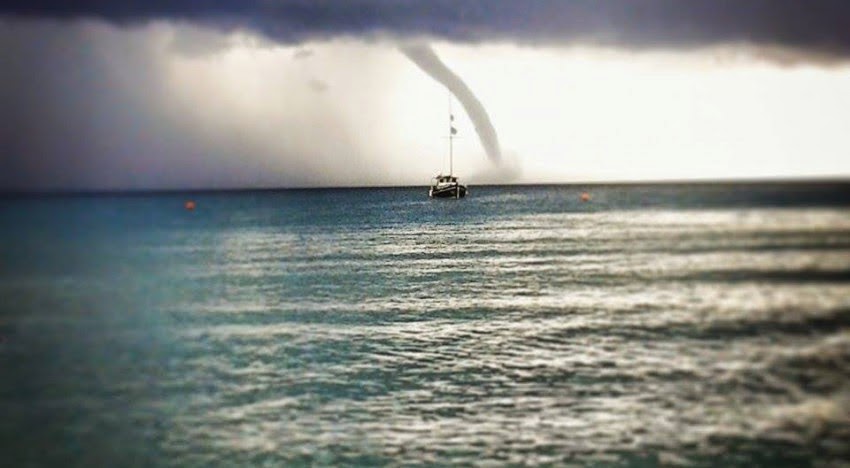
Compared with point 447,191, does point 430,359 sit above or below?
below

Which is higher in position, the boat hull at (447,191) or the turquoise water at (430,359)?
the boat hull at (447,191)

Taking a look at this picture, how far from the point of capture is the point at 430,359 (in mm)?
26328

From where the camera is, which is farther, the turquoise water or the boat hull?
the boat hull

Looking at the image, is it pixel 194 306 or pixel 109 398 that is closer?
pixel 109 398

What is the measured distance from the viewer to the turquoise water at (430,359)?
18531mm

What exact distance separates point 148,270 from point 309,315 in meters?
24.5

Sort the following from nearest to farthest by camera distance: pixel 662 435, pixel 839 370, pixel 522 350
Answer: pixel 662 435 < pixel 839 370 < pixel 522 350

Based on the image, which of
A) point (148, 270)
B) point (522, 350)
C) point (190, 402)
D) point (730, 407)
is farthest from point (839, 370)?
point (148, 270)

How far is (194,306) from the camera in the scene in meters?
40.3

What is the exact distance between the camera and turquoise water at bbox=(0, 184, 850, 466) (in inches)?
730

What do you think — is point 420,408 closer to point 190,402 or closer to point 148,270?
point 190,402

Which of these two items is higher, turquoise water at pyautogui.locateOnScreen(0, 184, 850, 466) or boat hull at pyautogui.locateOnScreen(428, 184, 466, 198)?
boat hull at pyautogui.locateOnScreen(428, 184, 466, 198)

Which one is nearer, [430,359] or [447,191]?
[430,359]

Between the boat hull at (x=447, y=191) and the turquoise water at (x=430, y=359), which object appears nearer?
the turquoise water at (x=430, y=359)
